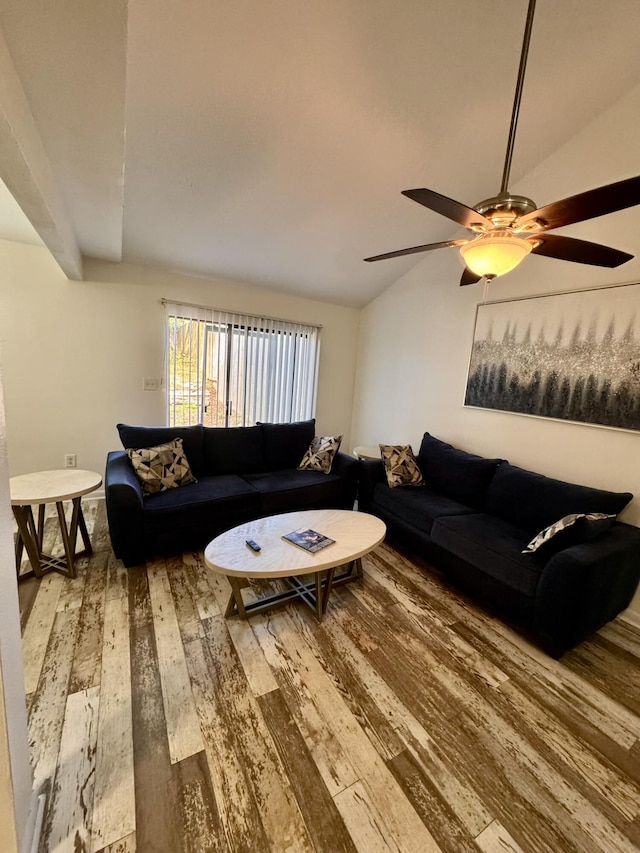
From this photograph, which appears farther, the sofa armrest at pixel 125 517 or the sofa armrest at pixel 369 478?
the sofa armrest at pixel 369 478

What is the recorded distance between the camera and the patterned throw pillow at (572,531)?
1.88m

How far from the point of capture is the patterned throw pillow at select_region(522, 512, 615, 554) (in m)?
1.88

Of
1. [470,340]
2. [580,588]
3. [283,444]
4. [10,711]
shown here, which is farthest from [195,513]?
[470,340]

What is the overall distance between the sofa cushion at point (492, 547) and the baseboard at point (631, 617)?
767mm

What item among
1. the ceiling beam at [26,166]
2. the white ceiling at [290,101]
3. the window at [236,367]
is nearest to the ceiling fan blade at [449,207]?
the white ceiling at [290,101]

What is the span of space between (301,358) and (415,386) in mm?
1487

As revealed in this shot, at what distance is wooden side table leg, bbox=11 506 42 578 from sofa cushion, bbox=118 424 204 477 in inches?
31.1

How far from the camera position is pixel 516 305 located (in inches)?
114

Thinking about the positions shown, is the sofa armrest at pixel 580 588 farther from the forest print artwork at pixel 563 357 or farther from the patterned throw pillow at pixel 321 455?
the patterned throw pillow at pixel 321 455

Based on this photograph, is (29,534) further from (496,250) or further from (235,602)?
(496,250)

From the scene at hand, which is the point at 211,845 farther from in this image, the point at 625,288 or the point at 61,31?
the point at 625,288

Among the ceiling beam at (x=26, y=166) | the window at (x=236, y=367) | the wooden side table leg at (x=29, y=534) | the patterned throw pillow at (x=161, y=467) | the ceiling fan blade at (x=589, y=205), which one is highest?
the ceiling beam at (x=26, y=166)

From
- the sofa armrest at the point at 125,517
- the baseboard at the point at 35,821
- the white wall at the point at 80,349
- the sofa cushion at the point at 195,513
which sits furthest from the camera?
the white wall at the point at 80,349

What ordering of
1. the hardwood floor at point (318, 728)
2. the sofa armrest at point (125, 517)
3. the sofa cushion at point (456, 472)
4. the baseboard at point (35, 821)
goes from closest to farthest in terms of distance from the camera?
the baseboard at point (35, 821), the hardwood floor at point (318, 728), the sofa armrest at point (125, 517), the sofa cushion at point (456, 472)
